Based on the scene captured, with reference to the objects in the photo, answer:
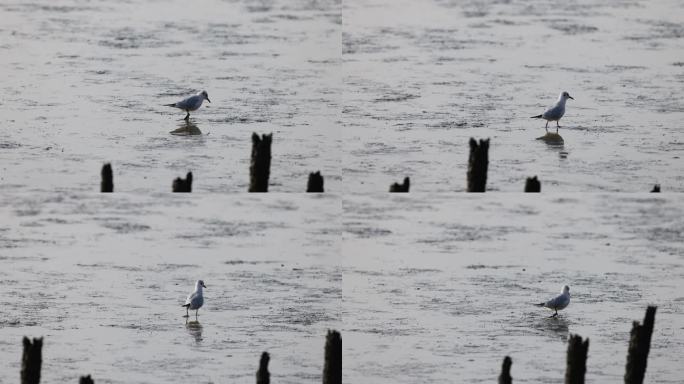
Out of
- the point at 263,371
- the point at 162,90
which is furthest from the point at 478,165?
the point at 162,90

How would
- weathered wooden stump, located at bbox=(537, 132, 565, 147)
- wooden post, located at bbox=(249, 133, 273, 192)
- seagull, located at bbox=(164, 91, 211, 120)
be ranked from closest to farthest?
wooden post, located at bbox=(249, 133, 273, 192)
weathered wooden stump, located at bbox=(537, 132, 565, 147)
seagull, located at bbox=(164, 91, 211, 120)

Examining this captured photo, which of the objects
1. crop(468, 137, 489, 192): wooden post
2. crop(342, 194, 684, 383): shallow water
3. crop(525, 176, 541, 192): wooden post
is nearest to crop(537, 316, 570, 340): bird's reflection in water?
crop(342, 194, 684, 383): shallow water

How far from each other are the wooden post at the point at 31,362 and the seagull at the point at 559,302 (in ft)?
14.6

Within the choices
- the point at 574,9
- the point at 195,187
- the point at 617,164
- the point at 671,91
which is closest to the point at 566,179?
the point at 617,164

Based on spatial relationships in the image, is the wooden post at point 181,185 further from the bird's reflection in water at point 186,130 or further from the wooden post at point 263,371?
the wooden post at point 263,371

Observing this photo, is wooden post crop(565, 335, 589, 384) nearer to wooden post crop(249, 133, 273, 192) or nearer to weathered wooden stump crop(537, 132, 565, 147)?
weathered wooden stump crop(537, 132, 565, 147)

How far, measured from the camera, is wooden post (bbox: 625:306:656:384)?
14.1m

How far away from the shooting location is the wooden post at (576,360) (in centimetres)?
1398

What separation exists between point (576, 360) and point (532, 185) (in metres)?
2.17

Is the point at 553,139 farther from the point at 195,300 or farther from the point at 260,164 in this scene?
the point at 195,300

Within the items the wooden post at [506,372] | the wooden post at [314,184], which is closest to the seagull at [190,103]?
the wooden post at [314,184]

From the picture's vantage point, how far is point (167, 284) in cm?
1511

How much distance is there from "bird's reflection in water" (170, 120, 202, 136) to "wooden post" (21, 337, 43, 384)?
10.2 ft

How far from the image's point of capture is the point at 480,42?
18.8 meters
